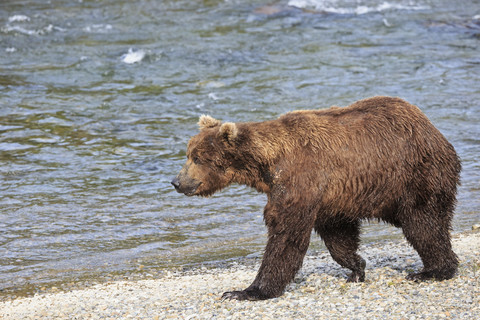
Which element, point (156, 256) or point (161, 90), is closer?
point (156, 256)

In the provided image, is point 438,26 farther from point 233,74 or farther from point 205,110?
point 205,110

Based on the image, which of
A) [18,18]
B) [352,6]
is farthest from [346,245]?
[352,6]

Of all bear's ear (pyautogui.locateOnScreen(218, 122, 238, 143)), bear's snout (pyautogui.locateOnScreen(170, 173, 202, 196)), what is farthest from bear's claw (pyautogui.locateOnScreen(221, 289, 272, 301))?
bear's ear (pyautogui.locateOnScreen(218, 122, 238, 143))

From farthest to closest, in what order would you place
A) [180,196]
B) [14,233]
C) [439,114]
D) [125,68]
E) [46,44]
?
[46,44]
[125,68]
[439,114]
[180,196]
[14,233]

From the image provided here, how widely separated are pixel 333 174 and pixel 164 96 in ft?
31.5

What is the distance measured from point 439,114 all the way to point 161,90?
5869mm

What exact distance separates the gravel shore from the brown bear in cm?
26

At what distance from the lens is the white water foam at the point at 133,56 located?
701 inches

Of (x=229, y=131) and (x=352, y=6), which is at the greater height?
(x=229, y=131)

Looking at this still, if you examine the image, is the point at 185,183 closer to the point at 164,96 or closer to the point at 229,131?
the point at 229,131

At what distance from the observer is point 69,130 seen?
13.6m

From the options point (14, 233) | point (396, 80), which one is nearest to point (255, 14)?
point (396, 80)

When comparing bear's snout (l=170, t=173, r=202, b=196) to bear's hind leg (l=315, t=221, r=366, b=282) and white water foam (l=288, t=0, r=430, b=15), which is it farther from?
white water foam (l=288, t=0, r=430, b=15)

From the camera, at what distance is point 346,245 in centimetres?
690
